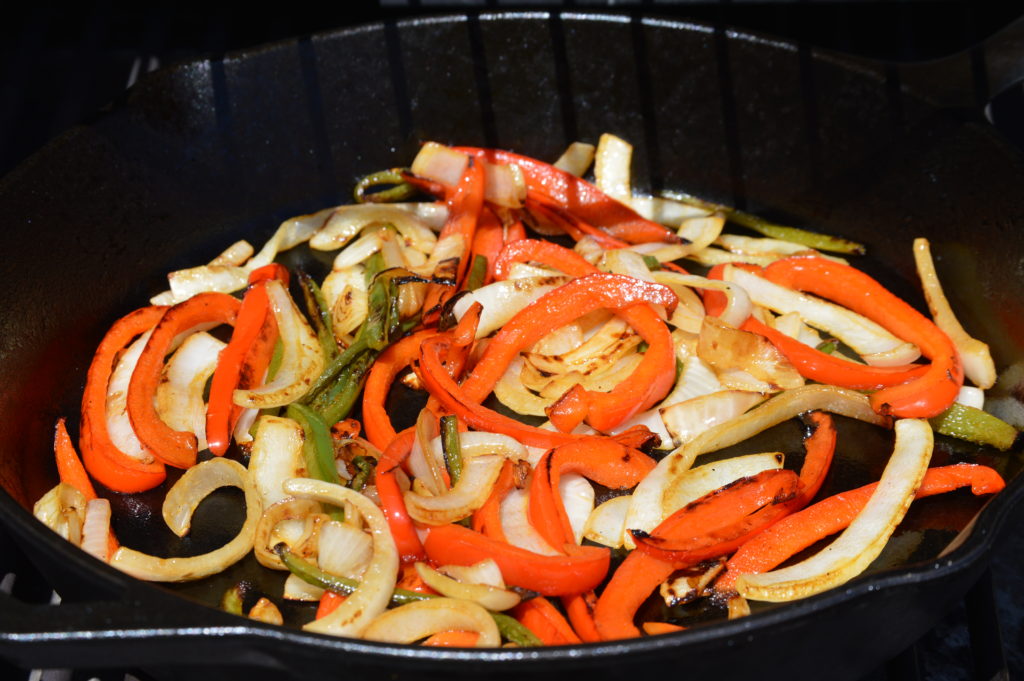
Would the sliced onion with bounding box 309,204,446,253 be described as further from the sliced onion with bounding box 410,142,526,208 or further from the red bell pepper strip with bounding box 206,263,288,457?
the red bell pepper strip with bounding box 206,263,288,457

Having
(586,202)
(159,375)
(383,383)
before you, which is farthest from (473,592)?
(586,202)

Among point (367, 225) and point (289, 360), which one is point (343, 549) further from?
point (367, 225)

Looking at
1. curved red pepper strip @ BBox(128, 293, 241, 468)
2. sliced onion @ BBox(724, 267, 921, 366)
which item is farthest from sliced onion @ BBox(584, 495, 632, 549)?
curved red pepper strip @ BBox(128, 293, 241, 468)

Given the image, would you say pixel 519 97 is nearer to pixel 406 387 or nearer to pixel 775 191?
pixel 775 191

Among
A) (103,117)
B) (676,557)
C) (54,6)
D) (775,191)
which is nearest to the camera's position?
(676,557)

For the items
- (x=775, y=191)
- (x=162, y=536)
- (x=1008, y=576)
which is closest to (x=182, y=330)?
(x=162, y=536)
